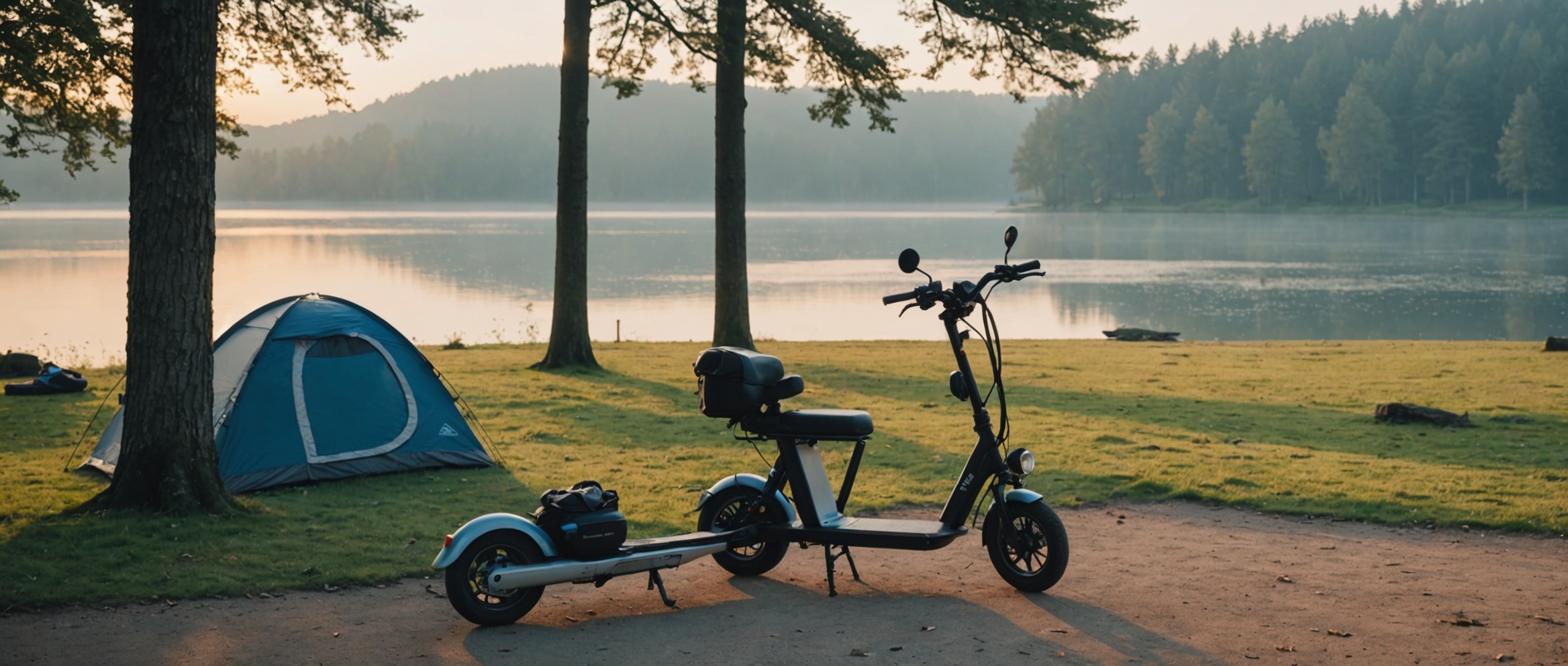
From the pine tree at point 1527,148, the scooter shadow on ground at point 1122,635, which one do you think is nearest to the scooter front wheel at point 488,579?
the scooter shadow on ground at point 1122,635

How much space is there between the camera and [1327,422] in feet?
39.5

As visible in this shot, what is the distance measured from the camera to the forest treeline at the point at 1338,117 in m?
98.1

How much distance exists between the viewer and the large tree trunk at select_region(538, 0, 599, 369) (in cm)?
1606

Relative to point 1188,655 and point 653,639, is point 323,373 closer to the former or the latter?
point 653,639

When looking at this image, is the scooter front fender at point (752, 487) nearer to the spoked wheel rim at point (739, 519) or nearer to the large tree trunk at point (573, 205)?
the spoked wheel rim at point (739, 519)

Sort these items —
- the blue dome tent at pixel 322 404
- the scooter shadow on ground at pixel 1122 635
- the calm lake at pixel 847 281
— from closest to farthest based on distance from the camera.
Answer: the scooter shadow on ground at pixel 1122 635, the blue dome tent at pixel 322 404, the calm lake at pixel 847 281

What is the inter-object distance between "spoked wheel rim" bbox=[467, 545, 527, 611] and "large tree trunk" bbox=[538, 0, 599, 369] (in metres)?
11.0

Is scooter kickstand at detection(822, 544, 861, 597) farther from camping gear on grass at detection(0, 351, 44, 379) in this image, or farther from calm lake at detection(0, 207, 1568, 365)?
calm lake at detection(0, 207, 1568, 365)

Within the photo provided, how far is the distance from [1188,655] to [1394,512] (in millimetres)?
3878

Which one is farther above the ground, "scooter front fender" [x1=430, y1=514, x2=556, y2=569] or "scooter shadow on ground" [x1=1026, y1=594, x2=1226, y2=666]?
"scooter front fender" [x1=430, y1=514, x2=556, y2=569]

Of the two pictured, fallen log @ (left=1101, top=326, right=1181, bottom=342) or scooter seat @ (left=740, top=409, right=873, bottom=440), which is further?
fallen log @ (left=1101, top=326, right=1181, bottom=342)

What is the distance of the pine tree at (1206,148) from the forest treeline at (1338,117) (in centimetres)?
15

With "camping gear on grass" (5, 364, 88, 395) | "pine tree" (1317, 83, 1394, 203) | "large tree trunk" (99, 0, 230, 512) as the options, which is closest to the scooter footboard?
"large tree trunk" (99, 0, 230, 512)

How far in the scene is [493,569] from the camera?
17.6 feet
